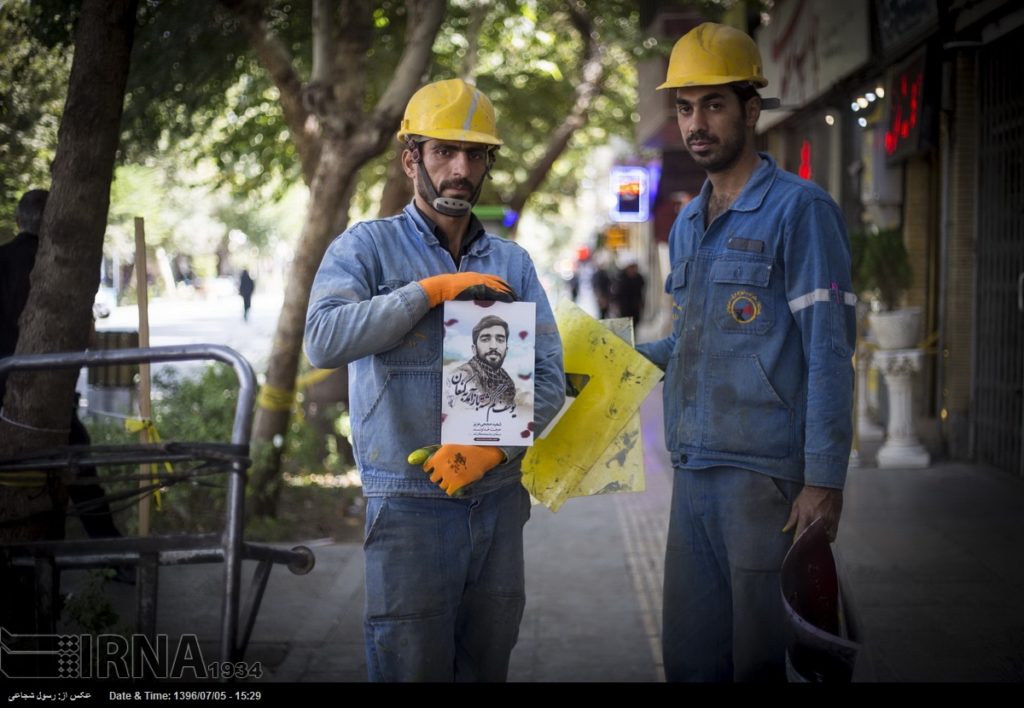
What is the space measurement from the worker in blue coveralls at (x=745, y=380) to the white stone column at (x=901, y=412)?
20.4 feet

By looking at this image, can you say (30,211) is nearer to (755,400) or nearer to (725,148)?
(725,148)

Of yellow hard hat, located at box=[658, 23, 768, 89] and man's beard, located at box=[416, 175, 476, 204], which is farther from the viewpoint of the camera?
yellow hard hat, located at box=[658, 23, 768, 89]

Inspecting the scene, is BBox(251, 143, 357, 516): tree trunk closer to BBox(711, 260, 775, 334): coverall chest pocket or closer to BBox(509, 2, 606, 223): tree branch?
BBox(711, 260, 775, 334): coverall chest pocket

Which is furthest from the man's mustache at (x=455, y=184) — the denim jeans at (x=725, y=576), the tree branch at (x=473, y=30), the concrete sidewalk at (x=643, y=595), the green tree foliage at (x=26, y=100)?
the tree branch at (x=473, y=30)

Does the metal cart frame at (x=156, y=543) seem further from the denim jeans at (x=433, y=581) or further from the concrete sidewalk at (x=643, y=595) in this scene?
the concrete sidewalk at (x=643, y=595)

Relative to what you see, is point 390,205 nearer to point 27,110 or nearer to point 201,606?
point 201,606

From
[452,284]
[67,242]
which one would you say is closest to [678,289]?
[452,284]

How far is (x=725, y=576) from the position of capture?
371 cm

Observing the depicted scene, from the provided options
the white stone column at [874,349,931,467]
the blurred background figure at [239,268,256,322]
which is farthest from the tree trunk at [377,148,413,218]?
the white stone column at [874,349,931,467]

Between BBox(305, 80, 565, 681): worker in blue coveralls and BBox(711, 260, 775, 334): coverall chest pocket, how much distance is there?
52 centimetres

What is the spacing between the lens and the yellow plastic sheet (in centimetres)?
382

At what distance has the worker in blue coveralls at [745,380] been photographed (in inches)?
135

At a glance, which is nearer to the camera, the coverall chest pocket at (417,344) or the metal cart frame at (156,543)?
the coverall chest pocket at (417,344)

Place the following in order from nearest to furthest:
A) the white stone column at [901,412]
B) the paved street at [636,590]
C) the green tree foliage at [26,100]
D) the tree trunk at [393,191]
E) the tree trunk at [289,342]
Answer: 1. the green tree foliage at [26,100]
2. the paved street at [636,590]
3. the tree trunk at [289,342]
4. the white stone column at [901,412]
5. the tree trunk at [393,191]
